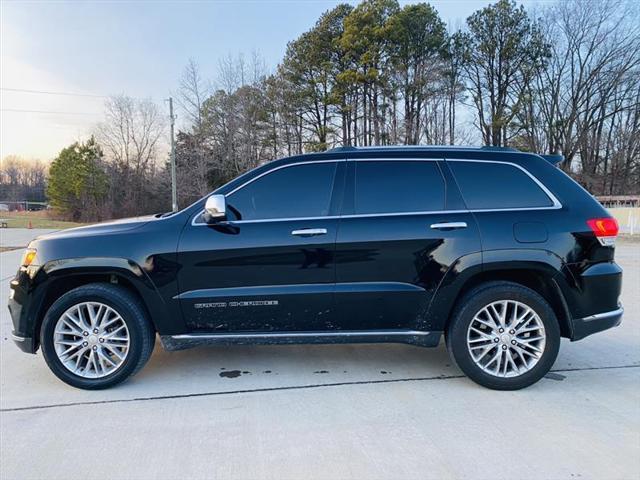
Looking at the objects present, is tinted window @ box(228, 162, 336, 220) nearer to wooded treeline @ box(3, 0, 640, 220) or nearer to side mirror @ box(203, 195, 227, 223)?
side mirror @ box(203, 195, 227, 223)

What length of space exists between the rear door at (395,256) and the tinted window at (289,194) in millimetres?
256

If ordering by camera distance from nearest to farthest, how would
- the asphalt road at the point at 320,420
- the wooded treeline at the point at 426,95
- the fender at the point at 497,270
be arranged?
the asphalt road at the point at 320,420 < the fender at the point at 497,270 < the wooded treeline at the point at 426,95

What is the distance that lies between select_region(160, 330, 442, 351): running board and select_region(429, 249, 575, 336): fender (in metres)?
0.20

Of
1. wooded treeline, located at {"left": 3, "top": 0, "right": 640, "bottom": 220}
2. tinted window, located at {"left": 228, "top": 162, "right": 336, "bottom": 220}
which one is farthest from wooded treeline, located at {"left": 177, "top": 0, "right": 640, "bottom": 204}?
tinted window, located at {"left": 228, "top": 162, "right": 336, "bottom": 220}

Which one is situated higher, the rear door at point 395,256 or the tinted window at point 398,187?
the tinted window at point 398,187

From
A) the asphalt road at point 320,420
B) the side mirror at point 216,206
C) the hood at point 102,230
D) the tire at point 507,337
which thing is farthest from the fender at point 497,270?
the hood at point 102,230

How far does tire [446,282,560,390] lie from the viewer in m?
3.26

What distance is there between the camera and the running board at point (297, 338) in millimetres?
3312

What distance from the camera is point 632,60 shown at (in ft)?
102

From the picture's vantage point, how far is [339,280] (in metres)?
3.28

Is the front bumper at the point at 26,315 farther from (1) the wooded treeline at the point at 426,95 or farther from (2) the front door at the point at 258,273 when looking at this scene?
(1) the wooded treeline at the point at 426,95

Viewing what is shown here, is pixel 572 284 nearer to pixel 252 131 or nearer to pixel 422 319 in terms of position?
pixel 422 319

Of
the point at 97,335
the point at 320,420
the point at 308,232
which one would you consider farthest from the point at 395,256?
the point at 97,335

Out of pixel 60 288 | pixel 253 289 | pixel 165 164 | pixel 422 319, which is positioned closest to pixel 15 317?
pixel 60 288
